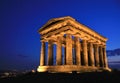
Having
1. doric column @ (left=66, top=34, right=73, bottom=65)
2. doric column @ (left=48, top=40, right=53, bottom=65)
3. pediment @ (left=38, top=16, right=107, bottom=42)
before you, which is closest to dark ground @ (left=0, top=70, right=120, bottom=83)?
doric column @ (left=66, top=34, right=73, bottom=65)

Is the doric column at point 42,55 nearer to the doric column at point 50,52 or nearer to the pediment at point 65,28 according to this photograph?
the doric column at point 50,52

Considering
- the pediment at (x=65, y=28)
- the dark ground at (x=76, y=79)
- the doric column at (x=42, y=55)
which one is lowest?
the dark ground at (x=76, y=79)

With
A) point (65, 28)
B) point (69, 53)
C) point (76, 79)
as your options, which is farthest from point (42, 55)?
point (76, 79)

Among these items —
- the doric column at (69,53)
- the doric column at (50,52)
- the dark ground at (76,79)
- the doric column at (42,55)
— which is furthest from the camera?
the doric column at (42,55)

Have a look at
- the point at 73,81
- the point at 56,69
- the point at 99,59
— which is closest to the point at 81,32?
the point at 56,69

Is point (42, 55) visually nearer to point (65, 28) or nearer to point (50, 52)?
point (50, 52)

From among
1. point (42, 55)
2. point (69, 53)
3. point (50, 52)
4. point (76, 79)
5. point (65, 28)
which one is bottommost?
point (76, 79)

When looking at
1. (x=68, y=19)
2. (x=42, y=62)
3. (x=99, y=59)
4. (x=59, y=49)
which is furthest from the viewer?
(x=99, y=59)

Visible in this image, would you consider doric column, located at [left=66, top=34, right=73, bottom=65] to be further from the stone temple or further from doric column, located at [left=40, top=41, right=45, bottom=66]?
doric column, located at [left=40, top=41, right=45, bottom=66]

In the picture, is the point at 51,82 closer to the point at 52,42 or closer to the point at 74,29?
the point at 74,29

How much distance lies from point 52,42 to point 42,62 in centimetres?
646

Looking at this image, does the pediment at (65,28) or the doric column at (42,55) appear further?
the doric column at (42,55)

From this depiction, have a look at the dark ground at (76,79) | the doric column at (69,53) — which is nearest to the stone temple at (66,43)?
the doric column at (69,53)

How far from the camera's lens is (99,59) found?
6381cm
